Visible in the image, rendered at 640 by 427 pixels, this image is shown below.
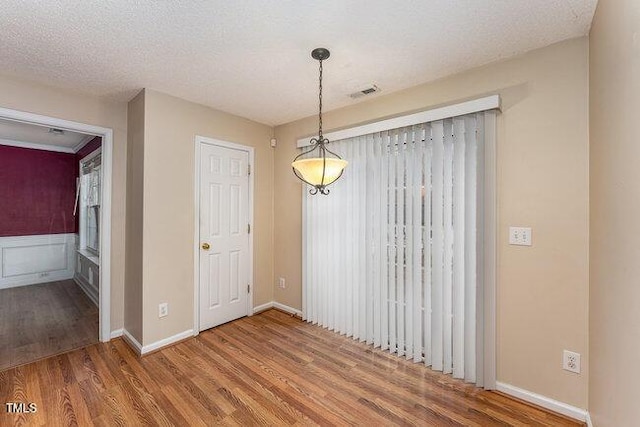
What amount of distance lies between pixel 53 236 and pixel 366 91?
3.55 meters

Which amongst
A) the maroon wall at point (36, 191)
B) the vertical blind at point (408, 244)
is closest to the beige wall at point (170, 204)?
the maroon wall at point (36, 191)

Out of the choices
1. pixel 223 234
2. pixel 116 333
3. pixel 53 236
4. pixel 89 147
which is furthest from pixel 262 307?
pixel 89 147

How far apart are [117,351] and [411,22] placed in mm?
3596

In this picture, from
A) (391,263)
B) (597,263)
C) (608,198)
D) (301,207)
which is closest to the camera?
(608,198)

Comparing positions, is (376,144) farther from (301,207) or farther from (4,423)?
(4,423)

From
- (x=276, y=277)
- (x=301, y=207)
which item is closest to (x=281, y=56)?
(x=301, y=207)

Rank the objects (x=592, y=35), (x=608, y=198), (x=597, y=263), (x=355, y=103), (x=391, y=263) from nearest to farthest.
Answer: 1. (x=608, y=198)
2. (x=597, y=263)
3. (x=592, y=35)
4. (x=391, y=263)
5. (x=355, y=103)

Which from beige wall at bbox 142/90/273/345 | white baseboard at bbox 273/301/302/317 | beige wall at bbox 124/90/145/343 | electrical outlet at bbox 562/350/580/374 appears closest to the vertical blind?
white baseboard at bbox 273/301/302/317

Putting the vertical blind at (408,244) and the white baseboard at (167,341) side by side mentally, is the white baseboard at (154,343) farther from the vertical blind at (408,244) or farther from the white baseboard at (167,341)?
the vertical blind at (408,244)

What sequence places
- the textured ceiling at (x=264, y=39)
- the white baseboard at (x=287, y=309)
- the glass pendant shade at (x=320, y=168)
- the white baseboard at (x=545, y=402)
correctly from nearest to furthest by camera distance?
the textured ceiling at (x=264, y=39), the white baseboard at (x=545, y=402), the glass pendant shade at (x=320, y=168), the white baseboard at (x=287, y=309)

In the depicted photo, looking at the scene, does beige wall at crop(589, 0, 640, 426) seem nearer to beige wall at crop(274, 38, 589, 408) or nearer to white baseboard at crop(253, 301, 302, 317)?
beige wall at crop(274, 38, 589, 408)

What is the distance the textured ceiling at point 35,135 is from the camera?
2.54 meters

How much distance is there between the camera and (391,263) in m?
2.63

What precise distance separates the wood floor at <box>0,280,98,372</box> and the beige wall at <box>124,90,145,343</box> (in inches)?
18.0
